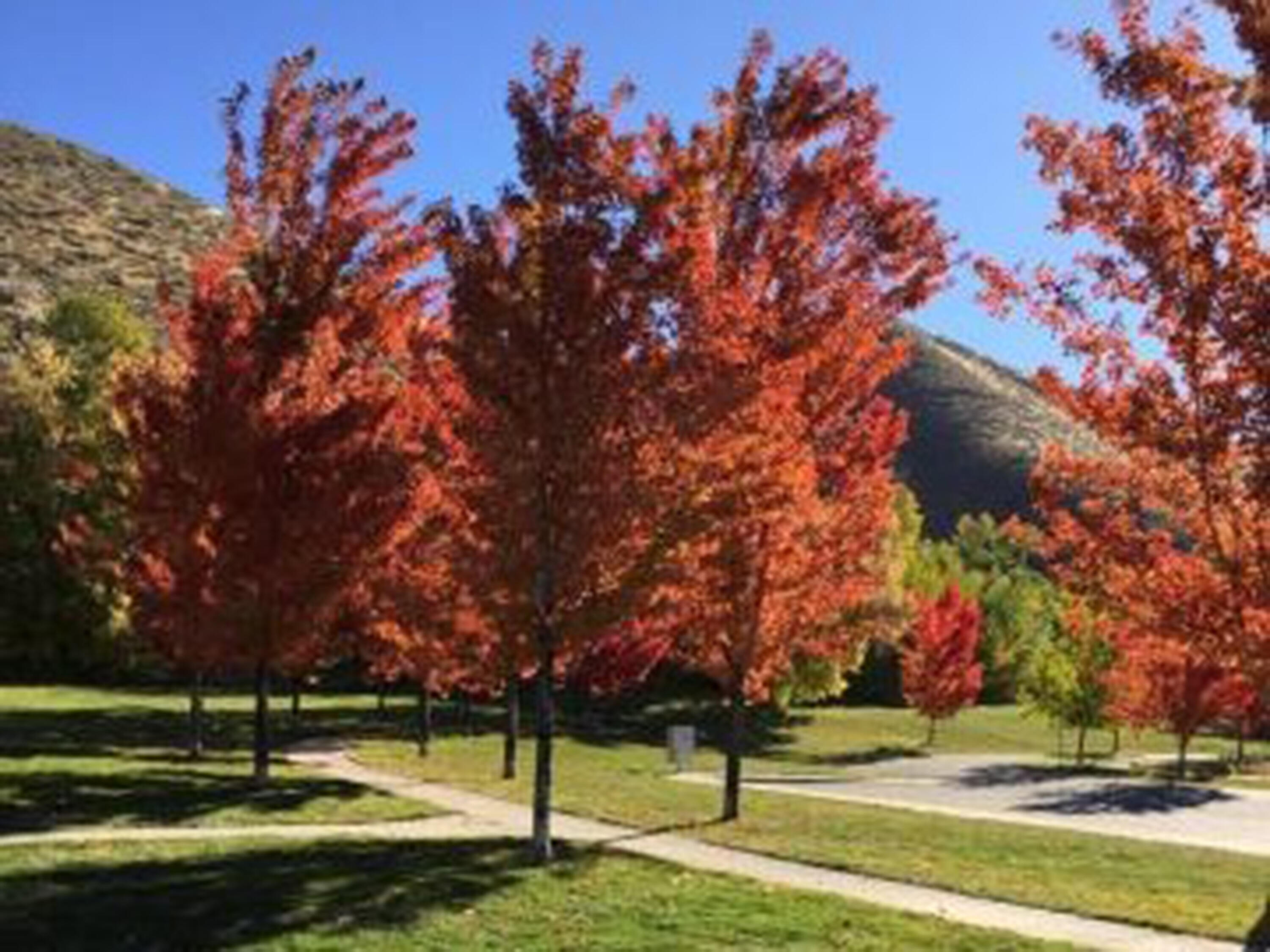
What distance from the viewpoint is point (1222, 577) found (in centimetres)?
1165

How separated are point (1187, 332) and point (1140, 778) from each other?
35611mm

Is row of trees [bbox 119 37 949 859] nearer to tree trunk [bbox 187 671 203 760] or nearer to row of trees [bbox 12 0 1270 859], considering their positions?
row of trees [bbox 12 0 1270 859]

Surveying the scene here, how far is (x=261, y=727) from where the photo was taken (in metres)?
22.8

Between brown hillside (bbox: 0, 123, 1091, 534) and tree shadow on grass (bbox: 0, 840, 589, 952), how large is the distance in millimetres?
44002

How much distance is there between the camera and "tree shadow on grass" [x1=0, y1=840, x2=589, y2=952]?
11828mm

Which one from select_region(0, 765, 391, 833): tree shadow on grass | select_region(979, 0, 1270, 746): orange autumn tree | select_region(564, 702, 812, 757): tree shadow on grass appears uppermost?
select_region(979, 0, 1270, 746): orange autumn tree

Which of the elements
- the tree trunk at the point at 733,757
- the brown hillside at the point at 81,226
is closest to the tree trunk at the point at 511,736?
the tree trunk at the point at 733,757

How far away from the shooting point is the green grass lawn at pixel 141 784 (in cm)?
1883

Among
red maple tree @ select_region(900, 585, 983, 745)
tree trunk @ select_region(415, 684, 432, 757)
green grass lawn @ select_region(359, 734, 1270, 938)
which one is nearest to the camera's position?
green grass lawn @ select_region(359, 734, 1270, 938)

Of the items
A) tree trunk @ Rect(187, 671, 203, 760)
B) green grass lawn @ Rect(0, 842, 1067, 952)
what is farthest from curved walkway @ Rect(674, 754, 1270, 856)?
green grass lawn @ Rect(0, 842, 1067, 952)

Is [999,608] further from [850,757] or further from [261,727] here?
[261,727]

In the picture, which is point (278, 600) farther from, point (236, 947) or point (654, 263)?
point (236, 947)

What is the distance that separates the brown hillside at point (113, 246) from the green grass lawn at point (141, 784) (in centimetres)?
3143

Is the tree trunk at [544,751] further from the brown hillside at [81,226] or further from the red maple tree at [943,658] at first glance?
the brown hillside at [81,226]
